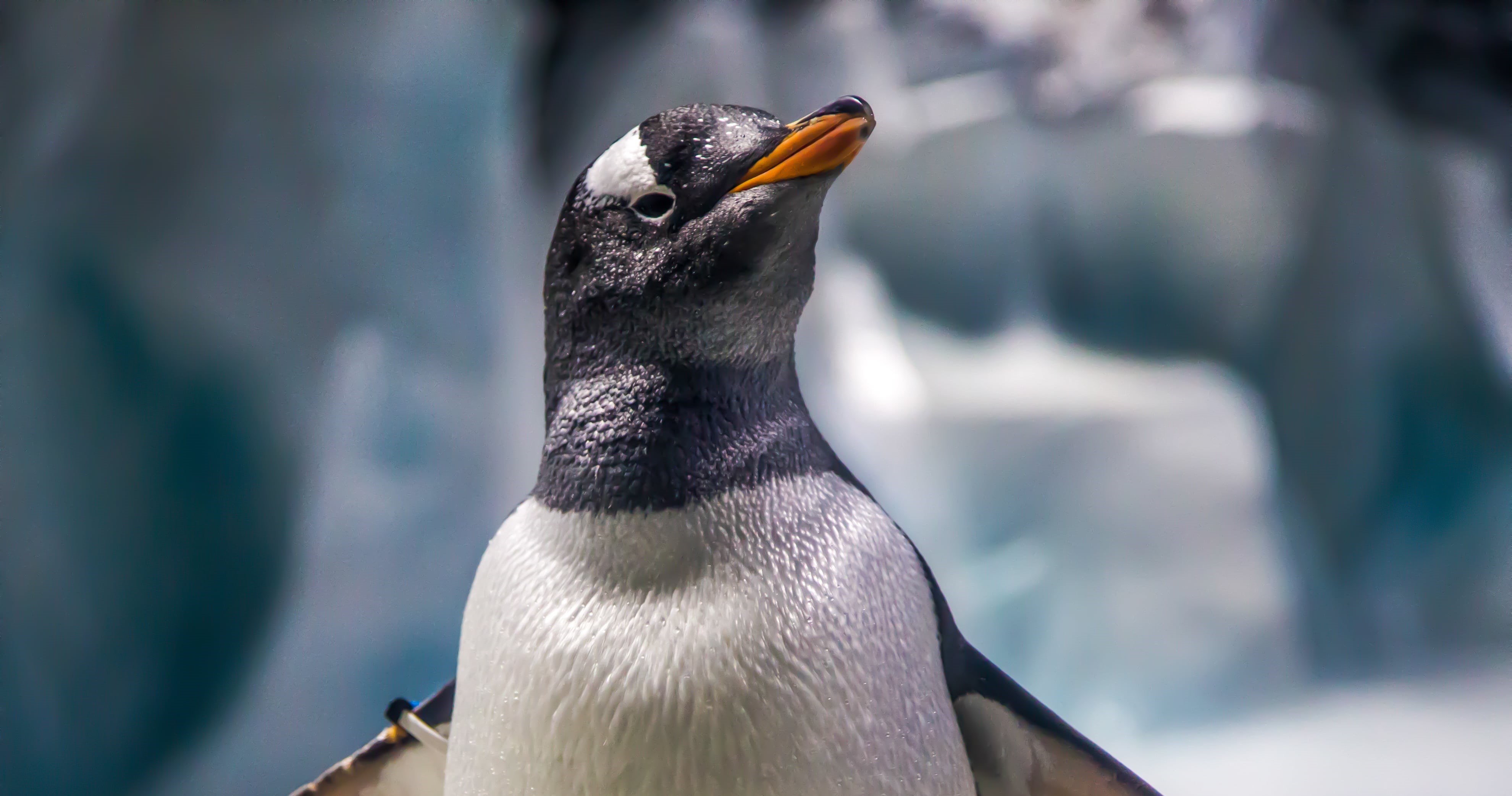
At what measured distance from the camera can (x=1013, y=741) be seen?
0.76 meters

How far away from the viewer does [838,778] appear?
0.60 metres

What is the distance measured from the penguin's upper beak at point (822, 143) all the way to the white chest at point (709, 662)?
214mm

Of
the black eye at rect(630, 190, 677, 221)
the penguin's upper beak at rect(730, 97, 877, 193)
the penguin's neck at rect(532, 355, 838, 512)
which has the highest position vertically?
the black eye at rect(630, 190, 677, 221)

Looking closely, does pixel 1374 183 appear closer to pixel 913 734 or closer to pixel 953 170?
pixel 953 170

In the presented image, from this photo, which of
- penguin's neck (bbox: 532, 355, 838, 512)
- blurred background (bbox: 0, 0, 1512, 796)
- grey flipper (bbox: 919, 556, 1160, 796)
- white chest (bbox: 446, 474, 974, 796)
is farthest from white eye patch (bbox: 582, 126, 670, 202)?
blurred background (bbox: 0, 0, 1512, 796)

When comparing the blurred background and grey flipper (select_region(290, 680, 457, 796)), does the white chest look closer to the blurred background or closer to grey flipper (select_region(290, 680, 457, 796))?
grey flipper (select_region(290, 680, 457, 796))

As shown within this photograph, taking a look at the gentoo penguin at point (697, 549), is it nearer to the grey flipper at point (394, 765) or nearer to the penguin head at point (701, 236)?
the penguin head at point (701, 236)

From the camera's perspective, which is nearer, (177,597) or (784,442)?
(784,442)

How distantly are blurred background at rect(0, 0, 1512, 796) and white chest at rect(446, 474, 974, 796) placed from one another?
1025mm

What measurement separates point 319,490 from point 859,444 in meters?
0.99

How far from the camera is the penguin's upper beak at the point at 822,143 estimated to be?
58 centimetres

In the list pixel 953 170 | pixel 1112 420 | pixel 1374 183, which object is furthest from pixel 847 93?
pixel 1374 183

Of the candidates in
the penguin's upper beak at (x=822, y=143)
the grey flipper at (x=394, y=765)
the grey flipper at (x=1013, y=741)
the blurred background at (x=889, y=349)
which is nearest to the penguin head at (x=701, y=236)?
the penguin's upper beak at (x=822, y=143)

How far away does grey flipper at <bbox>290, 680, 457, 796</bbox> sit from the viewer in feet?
2.98
